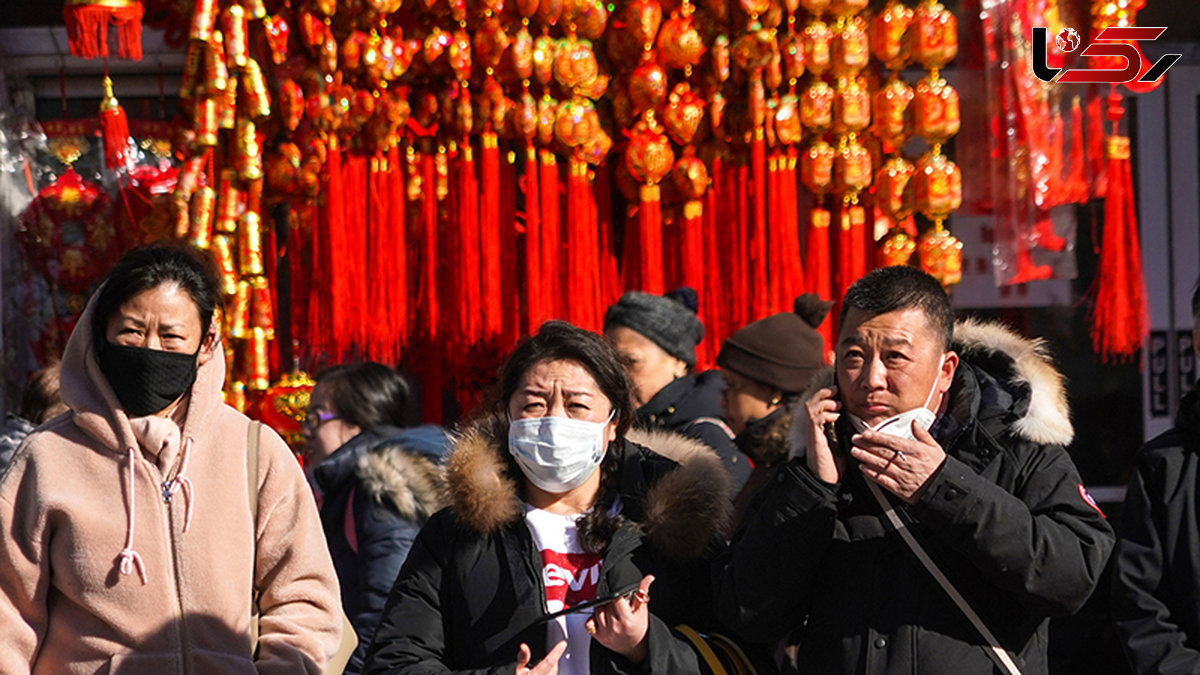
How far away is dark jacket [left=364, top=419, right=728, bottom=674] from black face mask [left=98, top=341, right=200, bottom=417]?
0.48 m

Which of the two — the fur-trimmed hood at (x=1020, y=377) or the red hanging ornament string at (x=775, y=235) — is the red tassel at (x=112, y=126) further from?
the fur-trimmed hood at (x=1020, y=377)

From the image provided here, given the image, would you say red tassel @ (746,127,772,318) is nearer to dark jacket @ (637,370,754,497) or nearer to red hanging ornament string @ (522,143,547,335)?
dark jacket @ (637,370,754,497)

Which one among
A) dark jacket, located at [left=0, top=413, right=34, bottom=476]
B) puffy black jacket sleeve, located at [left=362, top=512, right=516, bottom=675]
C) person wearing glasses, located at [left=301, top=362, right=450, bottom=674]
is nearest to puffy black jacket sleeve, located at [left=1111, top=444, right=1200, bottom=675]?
puffy black jacket sleeve, located at [left=362, top=512, right=516, bottom=675]

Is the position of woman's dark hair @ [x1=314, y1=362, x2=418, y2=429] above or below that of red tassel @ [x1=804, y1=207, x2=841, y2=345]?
below

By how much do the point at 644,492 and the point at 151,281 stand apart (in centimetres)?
91

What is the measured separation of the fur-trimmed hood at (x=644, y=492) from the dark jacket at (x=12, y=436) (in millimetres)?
1520

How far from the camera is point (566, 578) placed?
222 centimetres

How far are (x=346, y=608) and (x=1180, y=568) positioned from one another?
1847 millimetres

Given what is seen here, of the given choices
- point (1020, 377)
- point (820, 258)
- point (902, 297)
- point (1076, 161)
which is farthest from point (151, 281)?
point (1076, 161)

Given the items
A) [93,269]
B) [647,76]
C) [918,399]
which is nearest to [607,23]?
[647,76]

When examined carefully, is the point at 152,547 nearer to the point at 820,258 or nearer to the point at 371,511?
the point at 371,511

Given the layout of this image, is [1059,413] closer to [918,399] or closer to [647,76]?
[918,399]

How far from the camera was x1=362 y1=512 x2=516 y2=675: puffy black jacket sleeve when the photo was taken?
7.04 ft

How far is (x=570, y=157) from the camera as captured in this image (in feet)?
13.5
